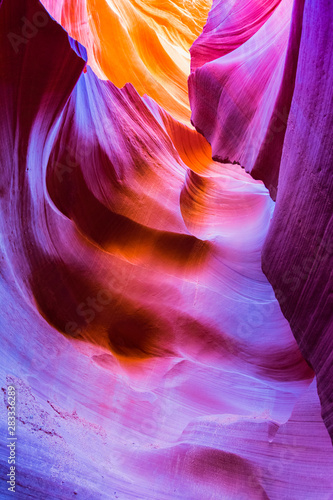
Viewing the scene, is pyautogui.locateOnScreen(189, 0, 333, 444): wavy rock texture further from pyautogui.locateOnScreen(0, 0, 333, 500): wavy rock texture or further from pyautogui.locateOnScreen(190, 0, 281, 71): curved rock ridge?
pyautogui.locateOnScreen(0, 0, 333, 500): wavy rock texture

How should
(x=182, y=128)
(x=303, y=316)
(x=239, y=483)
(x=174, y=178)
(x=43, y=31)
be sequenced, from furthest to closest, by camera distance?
(x=182, y=128), (x=174, y=178), (x=43, y=31), (x=239, y=483), (x=303, y=316)

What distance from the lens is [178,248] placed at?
2881mm

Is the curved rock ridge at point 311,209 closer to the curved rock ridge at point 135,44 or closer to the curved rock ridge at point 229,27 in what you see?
the curved rock ridge at point 229,27

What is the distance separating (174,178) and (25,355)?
1.98 metres

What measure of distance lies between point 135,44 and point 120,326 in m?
3.76

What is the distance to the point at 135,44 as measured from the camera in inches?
182

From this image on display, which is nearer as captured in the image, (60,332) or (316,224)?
(316,224)

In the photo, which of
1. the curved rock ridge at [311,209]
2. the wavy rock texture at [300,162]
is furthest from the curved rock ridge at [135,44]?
the curved rock ridge at [311,209]

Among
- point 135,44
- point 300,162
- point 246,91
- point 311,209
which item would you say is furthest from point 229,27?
point 311,209

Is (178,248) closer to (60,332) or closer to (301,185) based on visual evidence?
(60,332)

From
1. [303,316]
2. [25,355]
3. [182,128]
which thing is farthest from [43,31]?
[182,128]

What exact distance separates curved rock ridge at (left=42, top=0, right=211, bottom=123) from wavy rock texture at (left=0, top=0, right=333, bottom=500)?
0.84m

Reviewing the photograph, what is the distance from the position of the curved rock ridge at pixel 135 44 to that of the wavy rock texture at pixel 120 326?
2.74ft

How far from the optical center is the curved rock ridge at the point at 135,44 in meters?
3.59
